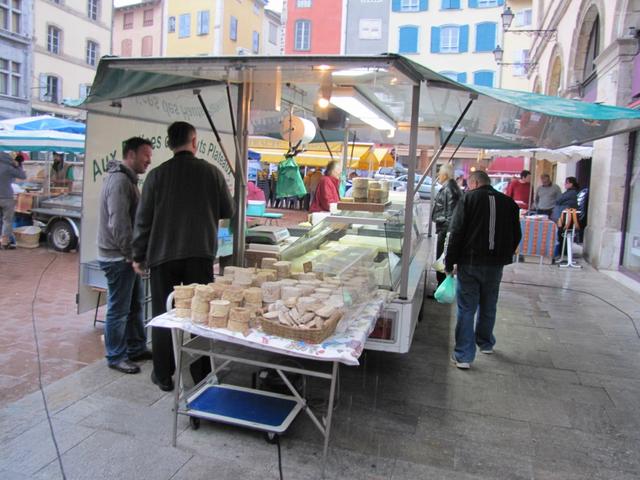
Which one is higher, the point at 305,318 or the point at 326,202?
the point at 326,202

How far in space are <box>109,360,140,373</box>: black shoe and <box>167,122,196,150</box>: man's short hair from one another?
1756 millimetres

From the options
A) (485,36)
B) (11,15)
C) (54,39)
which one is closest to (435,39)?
(485,36)

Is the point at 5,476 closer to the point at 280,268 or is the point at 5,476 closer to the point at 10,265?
the point at 280,268

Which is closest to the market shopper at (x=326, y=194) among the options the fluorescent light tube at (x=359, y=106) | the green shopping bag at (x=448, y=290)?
A: the fluorescent light tube at (x=359, y=106)

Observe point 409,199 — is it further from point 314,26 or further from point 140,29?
point 140,29

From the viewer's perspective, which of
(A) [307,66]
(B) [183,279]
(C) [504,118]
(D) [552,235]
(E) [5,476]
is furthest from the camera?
(D) [552,235]

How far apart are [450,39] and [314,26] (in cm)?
1260

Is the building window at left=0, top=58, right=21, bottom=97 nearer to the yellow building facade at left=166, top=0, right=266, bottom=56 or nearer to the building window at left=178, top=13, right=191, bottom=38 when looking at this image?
the yellow building facade at left=166, top=0, right=266, bottom=56

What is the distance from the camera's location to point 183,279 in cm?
373

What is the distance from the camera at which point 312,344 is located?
276 cm

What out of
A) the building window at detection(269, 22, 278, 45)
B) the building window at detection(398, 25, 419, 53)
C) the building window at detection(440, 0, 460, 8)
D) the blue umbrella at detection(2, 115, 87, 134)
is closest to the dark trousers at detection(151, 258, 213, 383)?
the blue umbrella at detection(2, 115, 87, 134)

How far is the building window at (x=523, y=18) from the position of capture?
110 feet

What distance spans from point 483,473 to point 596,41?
1187cm

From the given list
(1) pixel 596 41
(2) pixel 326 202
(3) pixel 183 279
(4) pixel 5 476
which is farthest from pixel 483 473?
(1) pixel 596 41
